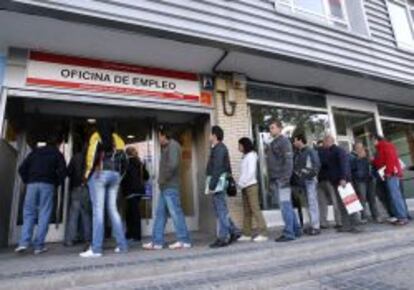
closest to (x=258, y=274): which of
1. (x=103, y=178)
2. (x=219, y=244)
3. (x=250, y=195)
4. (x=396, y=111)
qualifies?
(x=219, y=244)

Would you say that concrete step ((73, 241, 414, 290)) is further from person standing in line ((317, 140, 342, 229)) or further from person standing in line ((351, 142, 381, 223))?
person standing in line ((351, 142, 381, 223))

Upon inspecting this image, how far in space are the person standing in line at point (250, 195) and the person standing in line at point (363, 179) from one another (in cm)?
270

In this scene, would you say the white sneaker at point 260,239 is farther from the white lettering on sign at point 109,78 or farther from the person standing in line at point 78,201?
the person standing in line at point 78,201

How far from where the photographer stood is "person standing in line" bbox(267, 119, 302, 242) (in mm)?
5988

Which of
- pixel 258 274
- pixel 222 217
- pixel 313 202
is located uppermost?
pixel 313 202

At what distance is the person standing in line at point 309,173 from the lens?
678cm

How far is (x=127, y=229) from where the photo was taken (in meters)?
7.00

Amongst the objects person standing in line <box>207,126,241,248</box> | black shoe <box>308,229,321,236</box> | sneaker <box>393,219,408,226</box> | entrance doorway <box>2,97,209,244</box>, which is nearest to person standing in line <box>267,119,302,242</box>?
black shoe <box>308,229,321,236</box>

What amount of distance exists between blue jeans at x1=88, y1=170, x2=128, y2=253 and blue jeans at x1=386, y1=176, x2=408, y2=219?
5.25 m

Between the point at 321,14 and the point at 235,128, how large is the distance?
11.3 feet

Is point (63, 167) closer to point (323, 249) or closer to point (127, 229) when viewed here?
point (127, 229)

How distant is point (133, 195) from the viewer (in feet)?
23.1

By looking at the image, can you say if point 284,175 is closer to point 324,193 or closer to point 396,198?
point 324,193

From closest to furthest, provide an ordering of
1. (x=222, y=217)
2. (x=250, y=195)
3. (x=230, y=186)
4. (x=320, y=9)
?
(x=222, y=217), (x=230, y=186), (x=250, y=195), (x=320, y=9)
